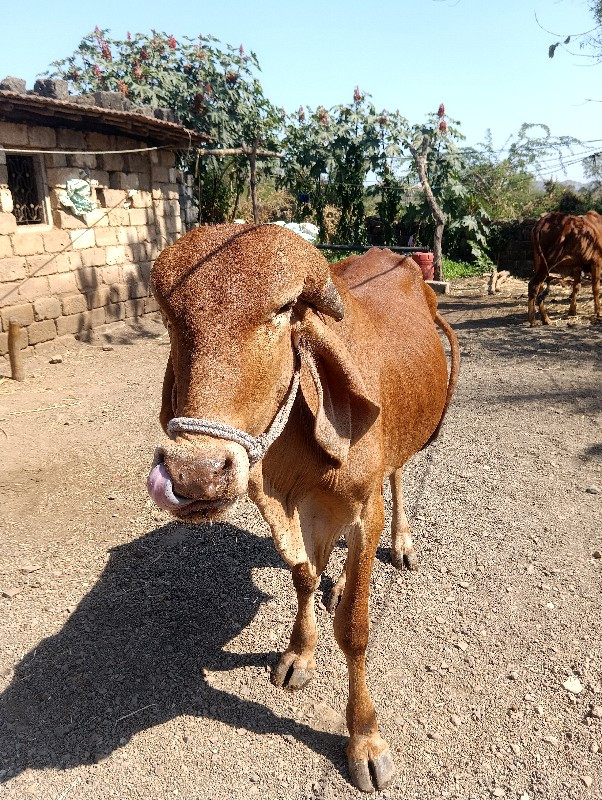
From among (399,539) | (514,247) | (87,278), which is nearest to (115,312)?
(87,278)

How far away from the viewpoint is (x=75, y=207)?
757 centimetres

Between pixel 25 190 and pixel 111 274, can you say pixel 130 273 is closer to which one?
pixel 111 274

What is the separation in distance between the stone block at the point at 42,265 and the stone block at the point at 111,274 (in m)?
0.89

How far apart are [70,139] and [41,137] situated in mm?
514

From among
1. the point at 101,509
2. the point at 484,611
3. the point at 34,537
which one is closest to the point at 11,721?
the point at 34,537

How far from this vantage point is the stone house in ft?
22.1

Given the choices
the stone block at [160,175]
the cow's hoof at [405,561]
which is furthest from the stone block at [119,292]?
the cow's hoof at [405,561]

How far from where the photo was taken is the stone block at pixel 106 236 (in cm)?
810

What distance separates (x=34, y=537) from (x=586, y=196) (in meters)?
15.9

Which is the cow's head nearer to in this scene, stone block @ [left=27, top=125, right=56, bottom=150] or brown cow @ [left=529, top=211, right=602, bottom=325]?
stone block @ [left=27, top=125, right=56, bottom=150]

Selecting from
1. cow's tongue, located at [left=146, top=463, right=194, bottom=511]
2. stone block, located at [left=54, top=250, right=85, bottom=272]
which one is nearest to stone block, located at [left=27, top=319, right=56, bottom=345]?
stone block, located at [left=54, top=250, right=85, bottom=272]

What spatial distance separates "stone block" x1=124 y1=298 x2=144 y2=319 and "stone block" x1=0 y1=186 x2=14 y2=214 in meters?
2.28

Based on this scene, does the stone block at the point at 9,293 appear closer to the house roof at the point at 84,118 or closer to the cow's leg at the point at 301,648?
the house roof at the point at 84,118

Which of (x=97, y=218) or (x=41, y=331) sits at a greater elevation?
(x=97, y=218)
